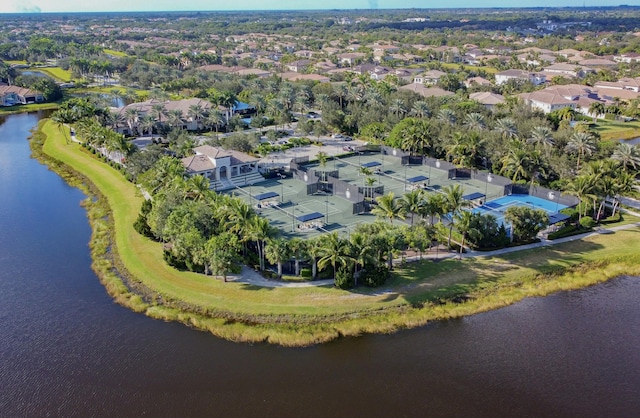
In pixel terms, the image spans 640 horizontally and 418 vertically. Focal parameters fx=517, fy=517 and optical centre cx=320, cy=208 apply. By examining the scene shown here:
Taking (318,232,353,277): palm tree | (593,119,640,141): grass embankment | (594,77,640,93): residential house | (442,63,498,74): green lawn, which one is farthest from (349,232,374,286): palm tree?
(442,63,498,74): green lawn

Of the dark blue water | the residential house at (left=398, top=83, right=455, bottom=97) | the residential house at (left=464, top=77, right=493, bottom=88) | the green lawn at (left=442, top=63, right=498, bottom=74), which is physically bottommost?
the dark blue water

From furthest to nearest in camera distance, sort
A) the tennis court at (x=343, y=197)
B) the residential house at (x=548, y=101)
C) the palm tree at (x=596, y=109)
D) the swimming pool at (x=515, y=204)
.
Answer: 1. the residential house at (x=548, y=101)
2. the palm tree at (x=596, y=109)
3. the swimming pool at (x=515, y=204)
4. the tennis court at (x=343, y=197)

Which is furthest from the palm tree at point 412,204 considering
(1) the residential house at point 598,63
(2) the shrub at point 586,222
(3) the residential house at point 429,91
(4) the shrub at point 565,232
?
(1) the residential house at point 598,63

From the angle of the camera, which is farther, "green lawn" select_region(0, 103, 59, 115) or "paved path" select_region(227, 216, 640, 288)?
"green lawn" select_region(0, 103, 59, 115)

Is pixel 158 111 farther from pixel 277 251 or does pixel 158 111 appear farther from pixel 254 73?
pixel 254 73

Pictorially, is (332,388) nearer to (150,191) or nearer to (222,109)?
(150,191)

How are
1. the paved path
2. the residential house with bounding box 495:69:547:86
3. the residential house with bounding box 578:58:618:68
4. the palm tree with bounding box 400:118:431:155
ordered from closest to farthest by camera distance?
the paved path, the palm tree with bounding box 400:118:431:155, the residential house with bounding box 495:69:547:86, the residential house with bounding box 578:58:618:68

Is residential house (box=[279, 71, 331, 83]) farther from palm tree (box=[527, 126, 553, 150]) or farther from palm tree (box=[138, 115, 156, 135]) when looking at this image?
palm tree (box=[527, 126, 553, 150])

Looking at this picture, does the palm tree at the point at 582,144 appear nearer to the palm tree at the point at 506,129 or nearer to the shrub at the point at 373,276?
the palm tree at the point at 506,129
